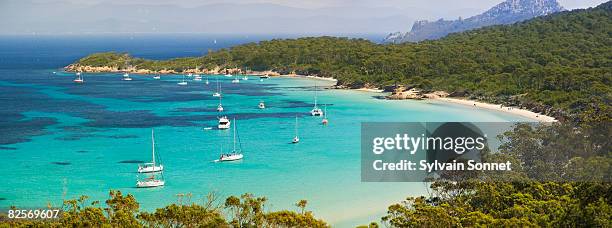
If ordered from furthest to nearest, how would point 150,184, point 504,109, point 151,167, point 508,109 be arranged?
point 504,109 → point 508,109 → point 151,167 → point 150,184

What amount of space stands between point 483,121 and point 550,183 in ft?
87.1

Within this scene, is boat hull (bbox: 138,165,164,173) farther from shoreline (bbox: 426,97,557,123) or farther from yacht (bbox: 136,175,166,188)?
shoreline (bbox: 426,97,557,123)

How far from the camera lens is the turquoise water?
2950 centimetres

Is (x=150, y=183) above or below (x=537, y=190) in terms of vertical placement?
below

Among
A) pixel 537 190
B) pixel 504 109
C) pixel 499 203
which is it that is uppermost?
pixel 537 190

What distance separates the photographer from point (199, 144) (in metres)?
41.5

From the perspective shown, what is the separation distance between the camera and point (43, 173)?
33688 millimetres

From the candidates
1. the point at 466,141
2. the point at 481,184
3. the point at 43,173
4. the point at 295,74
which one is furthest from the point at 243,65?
the point at 481,184

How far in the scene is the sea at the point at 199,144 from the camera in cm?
2934

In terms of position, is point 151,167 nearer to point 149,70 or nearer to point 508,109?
point 508,109

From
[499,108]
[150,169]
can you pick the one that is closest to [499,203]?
[150,169]

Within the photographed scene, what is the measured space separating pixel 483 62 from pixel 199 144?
43.5 m

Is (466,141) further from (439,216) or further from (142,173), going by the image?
(142,173)

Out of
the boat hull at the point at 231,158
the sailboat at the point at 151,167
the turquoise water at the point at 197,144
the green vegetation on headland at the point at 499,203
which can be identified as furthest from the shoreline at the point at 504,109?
the sailboat at the point at 151,167
